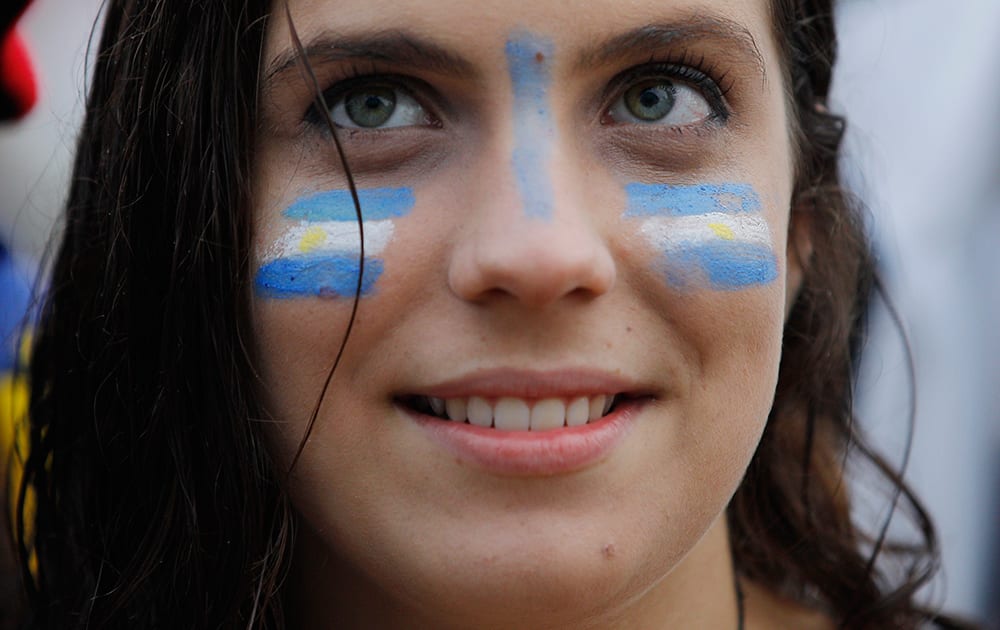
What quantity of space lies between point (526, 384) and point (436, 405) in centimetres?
14

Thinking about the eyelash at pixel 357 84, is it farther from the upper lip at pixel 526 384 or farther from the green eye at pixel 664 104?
the upper lip at pixel 526 384

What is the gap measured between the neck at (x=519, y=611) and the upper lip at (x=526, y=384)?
0.27 meters

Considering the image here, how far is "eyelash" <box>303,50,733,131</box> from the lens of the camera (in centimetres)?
162

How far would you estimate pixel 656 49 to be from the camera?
1.62 meters

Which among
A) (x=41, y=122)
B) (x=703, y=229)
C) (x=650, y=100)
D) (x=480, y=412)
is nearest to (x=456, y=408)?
(x=480, y=412)

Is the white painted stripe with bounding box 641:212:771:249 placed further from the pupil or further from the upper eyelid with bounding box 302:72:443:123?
the upper eyelid with bounding box 302:72:443:123

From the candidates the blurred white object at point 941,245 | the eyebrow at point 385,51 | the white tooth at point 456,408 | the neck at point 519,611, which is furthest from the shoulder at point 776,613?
the blurred white object at point 941,245

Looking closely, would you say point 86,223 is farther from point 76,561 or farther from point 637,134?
point 637,134

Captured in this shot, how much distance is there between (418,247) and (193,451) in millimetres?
516

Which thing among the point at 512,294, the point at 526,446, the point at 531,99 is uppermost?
the point at 531,99

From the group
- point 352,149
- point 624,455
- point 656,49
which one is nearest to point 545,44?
point 656,49

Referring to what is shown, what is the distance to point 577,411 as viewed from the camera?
158 cm

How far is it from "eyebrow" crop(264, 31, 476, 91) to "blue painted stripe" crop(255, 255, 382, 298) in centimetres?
28

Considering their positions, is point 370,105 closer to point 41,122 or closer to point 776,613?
point 776,613
